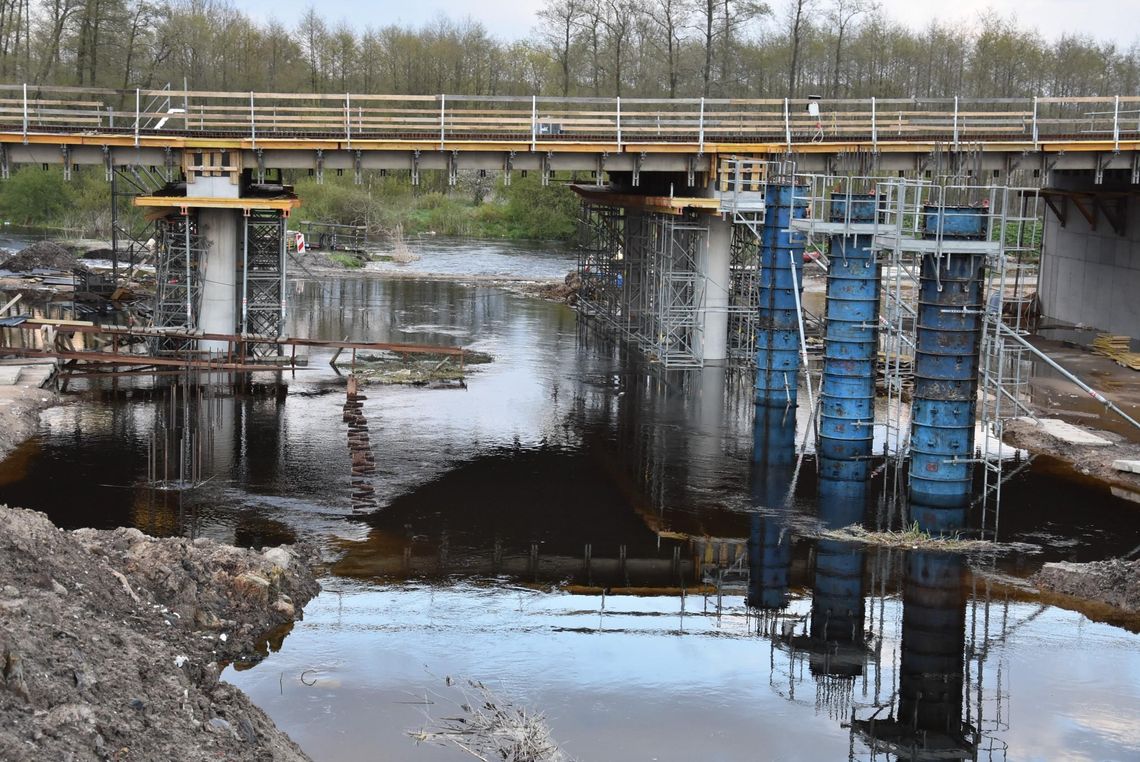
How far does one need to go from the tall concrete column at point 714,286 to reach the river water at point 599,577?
3.38 metres

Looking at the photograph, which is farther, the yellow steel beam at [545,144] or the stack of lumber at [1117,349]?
the stack of lumber at [1117,349]

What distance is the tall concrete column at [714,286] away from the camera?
38.4 metres

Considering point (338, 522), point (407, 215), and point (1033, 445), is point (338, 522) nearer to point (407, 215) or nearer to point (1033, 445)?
point (1033, 445)

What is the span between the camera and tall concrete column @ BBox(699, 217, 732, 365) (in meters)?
38.4

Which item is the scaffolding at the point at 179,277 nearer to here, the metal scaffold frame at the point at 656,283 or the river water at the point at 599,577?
the river water at the point at 599,577

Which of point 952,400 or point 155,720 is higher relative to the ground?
point 952,400

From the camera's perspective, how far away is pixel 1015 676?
17.6 metres

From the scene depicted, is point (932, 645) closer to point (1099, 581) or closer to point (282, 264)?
point (1099, 581)

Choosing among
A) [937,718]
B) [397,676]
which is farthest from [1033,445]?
[397,676]

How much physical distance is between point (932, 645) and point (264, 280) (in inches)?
984

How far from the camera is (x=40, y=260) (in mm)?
56469

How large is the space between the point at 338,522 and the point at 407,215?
2468 inches

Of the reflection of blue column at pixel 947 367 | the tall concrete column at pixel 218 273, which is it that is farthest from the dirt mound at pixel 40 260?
the reflection of blue column at pixel 947 367

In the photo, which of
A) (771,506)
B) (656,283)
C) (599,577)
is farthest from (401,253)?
(599,577)
